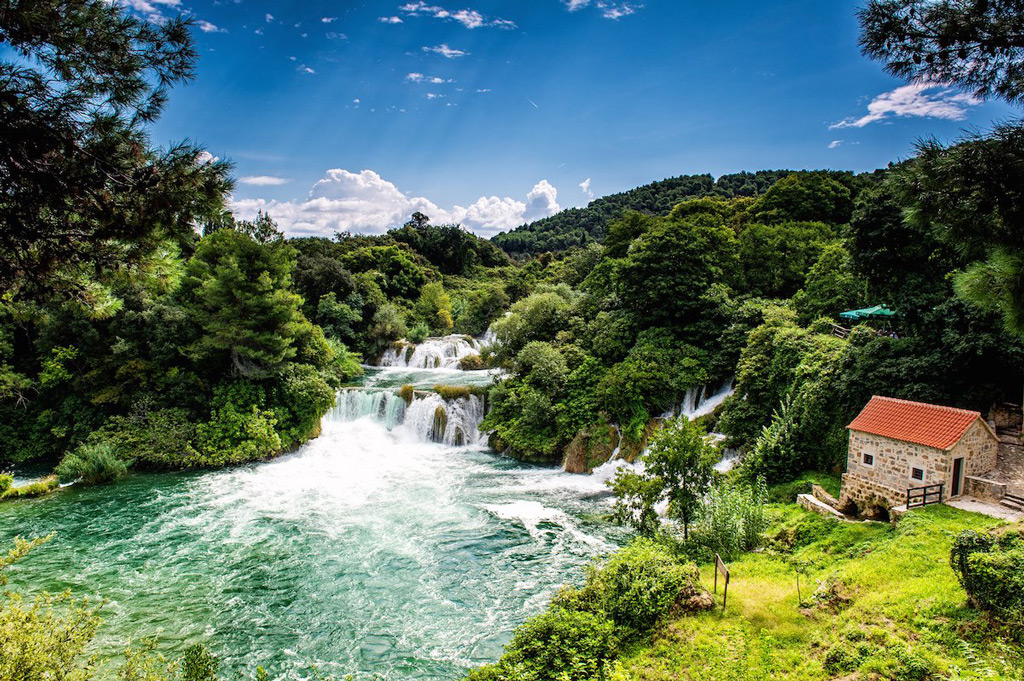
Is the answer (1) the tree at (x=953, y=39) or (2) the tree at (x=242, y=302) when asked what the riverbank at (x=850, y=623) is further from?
Result: (2) the tree at (x=242, y=302)

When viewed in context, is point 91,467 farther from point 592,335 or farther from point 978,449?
point 978,449

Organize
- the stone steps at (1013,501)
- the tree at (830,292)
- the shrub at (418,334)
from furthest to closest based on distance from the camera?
the shrub at (418,334)
the tree at (830,292)
the stone steps at (1013,501)

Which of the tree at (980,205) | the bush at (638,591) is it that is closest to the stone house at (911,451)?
the bush at (638,591)

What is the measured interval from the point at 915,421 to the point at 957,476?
4.39 ft

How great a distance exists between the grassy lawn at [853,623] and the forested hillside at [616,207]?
57776mm

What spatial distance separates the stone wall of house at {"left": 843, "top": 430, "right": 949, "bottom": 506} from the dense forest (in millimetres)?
1347

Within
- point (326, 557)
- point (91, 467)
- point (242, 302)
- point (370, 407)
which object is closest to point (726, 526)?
point (326, 557)

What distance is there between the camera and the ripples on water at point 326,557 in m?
9.54

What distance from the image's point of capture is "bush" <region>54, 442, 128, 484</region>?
56.2 ft

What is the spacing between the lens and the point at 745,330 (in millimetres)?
19562

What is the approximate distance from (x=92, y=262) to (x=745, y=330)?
2005 cm

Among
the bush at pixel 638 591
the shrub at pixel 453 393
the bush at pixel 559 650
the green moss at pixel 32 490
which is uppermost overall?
the shrub at pixel 453 393

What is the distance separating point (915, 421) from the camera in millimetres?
11133

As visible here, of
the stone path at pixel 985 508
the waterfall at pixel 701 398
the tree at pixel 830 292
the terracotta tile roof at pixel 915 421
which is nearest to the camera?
the stone path at pixel 985 508
